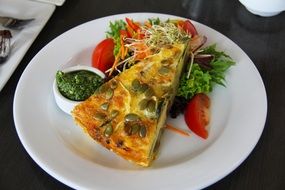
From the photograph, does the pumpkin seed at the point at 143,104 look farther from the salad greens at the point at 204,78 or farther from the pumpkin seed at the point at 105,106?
the salad greens at the point at 204,78

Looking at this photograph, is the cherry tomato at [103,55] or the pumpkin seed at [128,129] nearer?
the pumpkin seed at [128,129]

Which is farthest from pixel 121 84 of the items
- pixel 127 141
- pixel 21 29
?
pixel 21 29

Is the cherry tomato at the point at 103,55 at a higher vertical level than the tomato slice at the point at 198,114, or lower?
lower

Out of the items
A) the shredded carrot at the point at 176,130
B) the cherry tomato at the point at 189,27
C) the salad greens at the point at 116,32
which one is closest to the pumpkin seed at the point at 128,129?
the shredded carrot at the point at 176,130

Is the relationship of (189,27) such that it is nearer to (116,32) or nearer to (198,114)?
(116,32)

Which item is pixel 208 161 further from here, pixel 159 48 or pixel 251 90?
pixel 159 48

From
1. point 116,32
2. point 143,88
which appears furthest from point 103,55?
point 143,88

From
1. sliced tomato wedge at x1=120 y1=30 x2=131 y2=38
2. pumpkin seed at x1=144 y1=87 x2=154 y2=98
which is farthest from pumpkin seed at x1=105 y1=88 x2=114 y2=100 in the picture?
sliced tomato wedge at x1=120 y1=30 x2=131 y2=38
